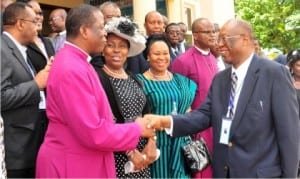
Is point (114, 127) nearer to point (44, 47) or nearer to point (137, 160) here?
point (137, 160)

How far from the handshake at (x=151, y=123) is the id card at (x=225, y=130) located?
0.53 m

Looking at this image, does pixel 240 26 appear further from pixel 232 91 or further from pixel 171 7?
pixel 171 7

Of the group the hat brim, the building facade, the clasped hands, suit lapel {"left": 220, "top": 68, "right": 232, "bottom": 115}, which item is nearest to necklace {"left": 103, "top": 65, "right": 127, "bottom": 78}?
the hat brim

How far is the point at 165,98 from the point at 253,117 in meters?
1.22

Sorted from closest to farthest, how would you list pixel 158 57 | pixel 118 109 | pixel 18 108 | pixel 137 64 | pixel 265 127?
pixel 265 127
pixel 18 108
pixel 118 109
pixel 158 57
pixel 137 64

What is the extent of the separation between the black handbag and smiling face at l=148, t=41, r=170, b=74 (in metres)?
0.77

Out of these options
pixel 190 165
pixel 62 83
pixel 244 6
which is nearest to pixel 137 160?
pixel 190 165

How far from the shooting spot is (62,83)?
8.92 feet

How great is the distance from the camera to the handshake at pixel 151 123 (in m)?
3.24

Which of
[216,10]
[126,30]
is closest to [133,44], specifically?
[126,30]

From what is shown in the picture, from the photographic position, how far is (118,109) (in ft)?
12.0

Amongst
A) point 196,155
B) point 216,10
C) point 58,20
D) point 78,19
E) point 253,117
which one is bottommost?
point 196,155

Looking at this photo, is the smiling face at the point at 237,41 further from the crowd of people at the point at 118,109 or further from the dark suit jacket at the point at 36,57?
the dark suit jacket at the point at 36,57

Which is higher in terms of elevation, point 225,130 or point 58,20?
point 58,20
